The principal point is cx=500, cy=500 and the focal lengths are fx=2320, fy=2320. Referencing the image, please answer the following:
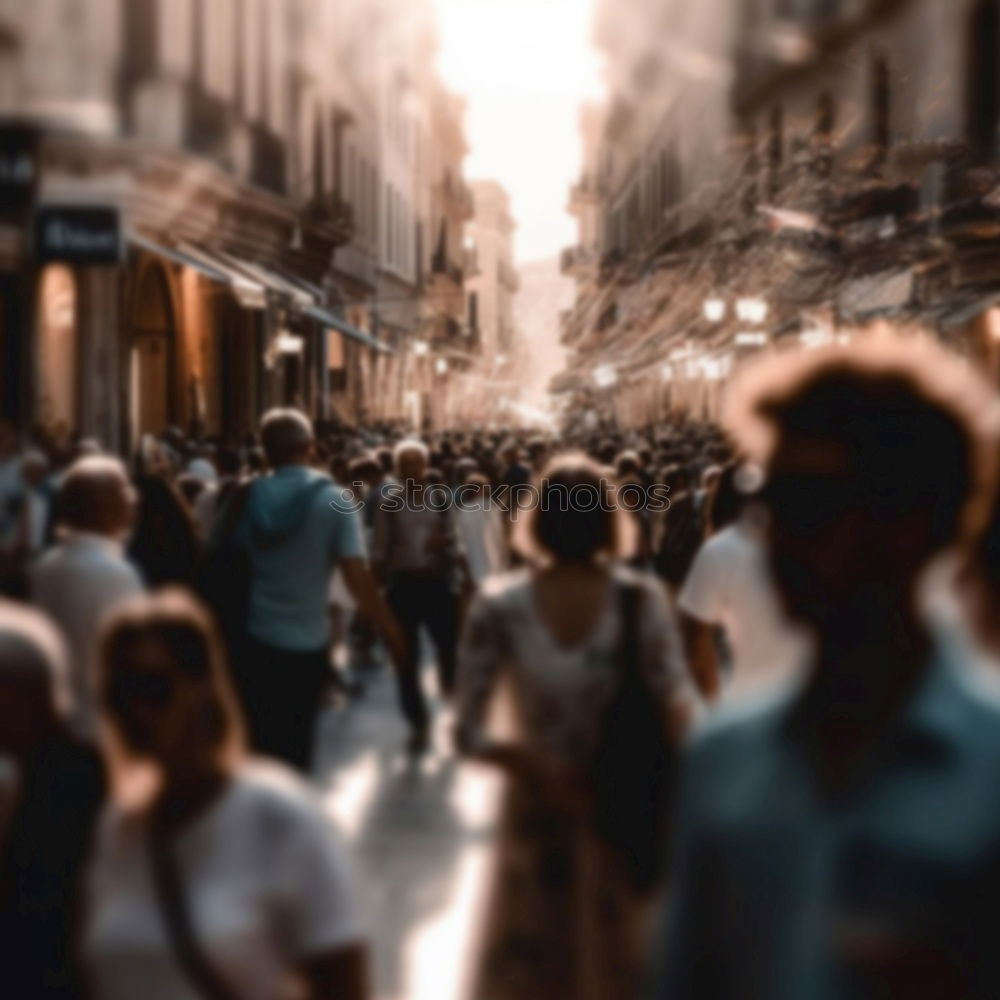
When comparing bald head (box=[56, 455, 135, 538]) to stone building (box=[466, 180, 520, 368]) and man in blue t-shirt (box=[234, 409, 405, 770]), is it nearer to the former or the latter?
man in blue t-shirt (box=[234, 409, 405, 770])

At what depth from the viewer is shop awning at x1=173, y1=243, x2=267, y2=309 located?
2736cm

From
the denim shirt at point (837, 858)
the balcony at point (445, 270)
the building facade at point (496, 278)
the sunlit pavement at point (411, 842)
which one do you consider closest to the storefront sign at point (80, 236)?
the sunlit pavement at point (411, 842)

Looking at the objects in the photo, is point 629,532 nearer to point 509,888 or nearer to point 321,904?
point 509,888

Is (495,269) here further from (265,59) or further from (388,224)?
(265,59)

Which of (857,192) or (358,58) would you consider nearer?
(857,192)

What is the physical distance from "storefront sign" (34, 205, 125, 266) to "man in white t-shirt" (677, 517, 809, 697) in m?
14.1

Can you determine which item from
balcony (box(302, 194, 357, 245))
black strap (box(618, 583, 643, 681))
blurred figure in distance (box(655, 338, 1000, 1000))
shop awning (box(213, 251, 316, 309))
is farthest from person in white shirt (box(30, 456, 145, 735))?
balcony (box(302, 194, 357, 245))

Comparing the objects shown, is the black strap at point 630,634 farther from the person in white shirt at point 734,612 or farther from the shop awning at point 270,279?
the shop awning at point 270,279

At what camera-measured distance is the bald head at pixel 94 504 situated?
6.59m

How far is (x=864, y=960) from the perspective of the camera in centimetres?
210

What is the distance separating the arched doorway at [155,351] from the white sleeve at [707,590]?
23.5 metres

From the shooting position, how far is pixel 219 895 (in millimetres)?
3414

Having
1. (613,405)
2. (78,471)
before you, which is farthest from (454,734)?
(613,405)

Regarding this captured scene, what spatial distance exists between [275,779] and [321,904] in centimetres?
21
